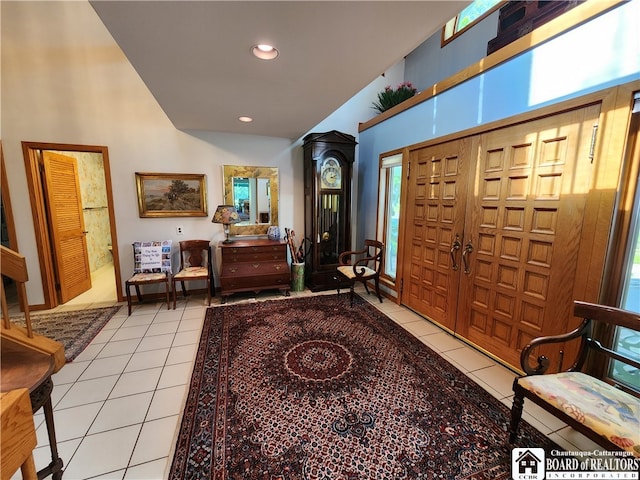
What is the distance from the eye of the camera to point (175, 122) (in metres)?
3.24

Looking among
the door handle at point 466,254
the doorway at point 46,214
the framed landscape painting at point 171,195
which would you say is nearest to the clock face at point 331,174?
the framed landscape painting at point 171,195

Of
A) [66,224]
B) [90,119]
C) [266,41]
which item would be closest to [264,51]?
[266,41]

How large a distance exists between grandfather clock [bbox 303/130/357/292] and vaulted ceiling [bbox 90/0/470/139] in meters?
1.28

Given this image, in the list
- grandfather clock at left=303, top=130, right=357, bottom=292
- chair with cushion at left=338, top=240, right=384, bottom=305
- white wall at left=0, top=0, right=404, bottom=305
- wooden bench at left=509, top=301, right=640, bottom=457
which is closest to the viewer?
wooden bench at left=509, top=301, right=640, bottom=457

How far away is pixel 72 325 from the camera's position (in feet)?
9.68

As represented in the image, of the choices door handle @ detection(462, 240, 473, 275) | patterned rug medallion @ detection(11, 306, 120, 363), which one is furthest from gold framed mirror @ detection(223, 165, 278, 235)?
door handle @ detection(462, 240, 473, 275)

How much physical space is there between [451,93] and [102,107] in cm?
412

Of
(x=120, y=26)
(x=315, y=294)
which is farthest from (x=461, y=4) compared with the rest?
(x=315, y=294)

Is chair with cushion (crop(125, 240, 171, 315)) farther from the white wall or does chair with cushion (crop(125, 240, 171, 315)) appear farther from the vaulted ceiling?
the vaulted ceiling

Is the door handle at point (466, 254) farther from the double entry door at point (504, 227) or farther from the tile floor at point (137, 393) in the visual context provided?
the tile floor at point (137, 393)

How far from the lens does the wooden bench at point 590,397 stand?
115cm

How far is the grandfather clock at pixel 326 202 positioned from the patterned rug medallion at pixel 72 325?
2.67m

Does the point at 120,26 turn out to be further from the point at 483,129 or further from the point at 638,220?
the point at 638,220

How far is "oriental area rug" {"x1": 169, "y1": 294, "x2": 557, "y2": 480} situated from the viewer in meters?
1.40
